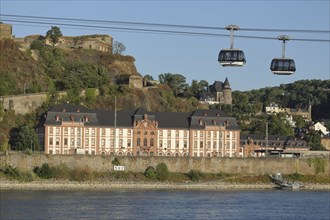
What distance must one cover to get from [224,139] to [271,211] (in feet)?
111

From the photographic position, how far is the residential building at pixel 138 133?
88.9 meters

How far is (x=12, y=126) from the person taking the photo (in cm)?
9381

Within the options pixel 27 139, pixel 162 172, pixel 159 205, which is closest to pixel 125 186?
pixel 162 172

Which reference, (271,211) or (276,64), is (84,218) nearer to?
(271,211)

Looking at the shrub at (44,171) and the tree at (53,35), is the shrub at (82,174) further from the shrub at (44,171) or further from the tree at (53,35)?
the tree at (53,35)

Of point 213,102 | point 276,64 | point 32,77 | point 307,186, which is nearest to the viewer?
point 276,64

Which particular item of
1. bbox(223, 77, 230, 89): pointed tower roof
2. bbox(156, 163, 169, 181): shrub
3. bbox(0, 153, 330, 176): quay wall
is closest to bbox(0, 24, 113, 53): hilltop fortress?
bbox(223, 77, 230, 89): pointed tower roof

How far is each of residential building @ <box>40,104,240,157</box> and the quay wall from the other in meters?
5.35

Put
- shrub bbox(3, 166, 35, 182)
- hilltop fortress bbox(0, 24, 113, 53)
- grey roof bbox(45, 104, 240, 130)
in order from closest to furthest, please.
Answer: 1. shrub bbox(3, 166, 35, 182)
2. grey roof bbox(45, 104, 240, 130)
3. hilltop fortress bbox(0, 24, 113, 53)

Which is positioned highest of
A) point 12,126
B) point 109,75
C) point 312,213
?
point 109,75

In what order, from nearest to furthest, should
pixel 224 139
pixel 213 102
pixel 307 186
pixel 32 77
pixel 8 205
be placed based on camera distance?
pixel 8 205 < pixel 307 186 < pixel 224 139 < pixel 32 77 < pixel 213 102

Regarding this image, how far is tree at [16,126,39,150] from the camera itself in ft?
283

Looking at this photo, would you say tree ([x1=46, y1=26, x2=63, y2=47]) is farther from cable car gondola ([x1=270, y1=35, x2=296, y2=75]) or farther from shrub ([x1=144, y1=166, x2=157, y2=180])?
cable car gondola ([x1=270, y1=35, x2=296, y2=75])

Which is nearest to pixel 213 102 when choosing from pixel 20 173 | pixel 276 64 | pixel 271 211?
pixel 20 173
